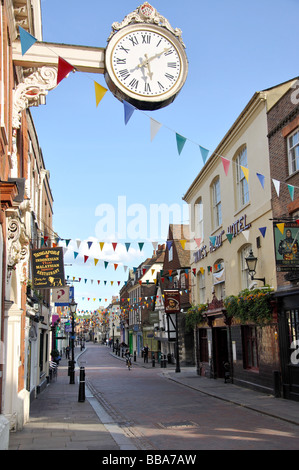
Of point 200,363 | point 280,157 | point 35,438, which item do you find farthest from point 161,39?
point 200,363

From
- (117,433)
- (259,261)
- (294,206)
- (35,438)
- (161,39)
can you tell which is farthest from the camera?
(259,261)

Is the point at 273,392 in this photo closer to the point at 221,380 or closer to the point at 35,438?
the point at 221,380

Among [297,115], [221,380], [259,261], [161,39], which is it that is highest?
[297,115]

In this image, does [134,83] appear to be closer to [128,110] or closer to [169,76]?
[128,110]

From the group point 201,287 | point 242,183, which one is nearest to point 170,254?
point 201,287

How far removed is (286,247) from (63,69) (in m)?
8.82

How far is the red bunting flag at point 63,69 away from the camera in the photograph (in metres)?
7.67

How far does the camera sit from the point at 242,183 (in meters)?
20.3

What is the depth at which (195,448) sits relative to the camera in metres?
8.59

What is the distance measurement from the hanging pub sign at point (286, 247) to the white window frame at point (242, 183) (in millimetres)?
5903

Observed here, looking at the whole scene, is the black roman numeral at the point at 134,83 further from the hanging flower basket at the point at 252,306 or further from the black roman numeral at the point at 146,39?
the hanging flower basket at the point at 252,306

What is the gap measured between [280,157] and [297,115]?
1717mm

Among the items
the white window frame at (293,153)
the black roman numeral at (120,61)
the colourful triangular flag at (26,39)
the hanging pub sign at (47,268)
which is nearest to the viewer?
the colourful triangular flag at (26,39)

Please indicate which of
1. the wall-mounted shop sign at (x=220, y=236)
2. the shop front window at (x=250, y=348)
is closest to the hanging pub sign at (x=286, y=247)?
the wall-mounted shop sign at (x=220, y=236)
